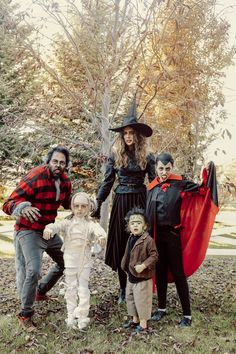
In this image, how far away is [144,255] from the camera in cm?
492

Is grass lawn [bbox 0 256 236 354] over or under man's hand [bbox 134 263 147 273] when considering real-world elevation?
under

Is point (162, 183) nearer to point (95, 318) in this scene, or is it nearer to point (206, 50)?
point (95, 318)

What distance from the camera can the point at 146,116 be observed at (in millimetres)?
9234

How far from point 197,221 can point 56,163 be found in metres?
1.85

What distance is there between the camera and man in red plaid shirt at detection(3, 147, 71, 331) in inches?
192

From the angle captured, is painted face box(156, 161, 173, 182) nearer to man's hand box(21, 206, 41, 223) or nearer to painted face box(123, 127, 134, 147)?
painted face box(123, 127, 134, 147)

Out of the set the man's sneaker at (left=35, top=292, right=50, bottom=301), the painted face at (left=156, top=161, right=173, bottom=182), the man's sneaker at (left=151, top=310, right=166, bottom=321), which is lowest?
the man's sneaker at (left=151, top=310, right=166, bottom=321)

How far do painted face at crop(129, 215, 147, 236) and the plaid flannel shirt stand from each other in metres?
0.95

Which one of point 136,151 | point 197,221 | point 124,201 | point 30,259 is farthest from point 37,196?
point 197,221

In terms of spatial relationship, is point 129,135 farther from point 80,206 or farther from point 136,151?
point 80,206

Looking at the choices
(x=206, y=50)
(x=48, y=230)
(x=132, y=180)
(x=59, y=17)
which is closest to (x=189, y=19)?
(x=206, y=50)

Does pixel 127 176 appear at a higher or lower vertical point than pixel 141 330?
higher

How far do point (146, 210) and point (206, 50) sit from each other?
17.1 feet

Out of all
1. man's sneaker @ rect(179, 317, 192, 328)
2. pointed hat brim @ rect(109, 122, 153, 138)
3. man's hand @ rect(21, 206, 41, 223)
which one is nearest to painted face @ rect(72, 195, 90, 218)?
man's hand @ rect(21, 206, 41, 223)
